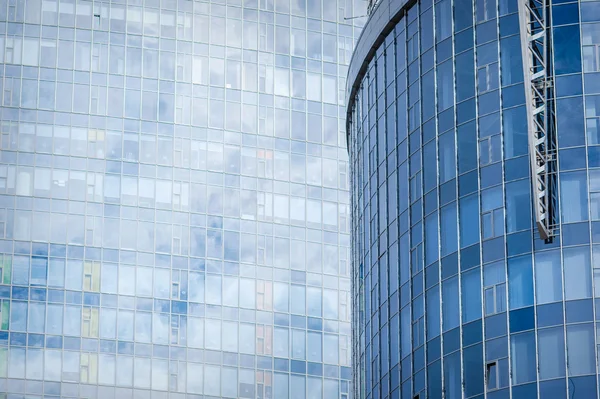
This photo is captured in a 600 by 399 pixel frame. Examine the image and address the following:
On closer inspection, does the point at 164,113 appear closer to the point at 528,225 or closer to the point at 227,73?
the point at 227,73

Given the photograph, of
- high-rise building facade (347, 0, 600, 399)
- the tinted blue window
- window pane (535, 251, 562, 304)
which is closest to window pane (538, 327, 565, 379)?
high-rise building facade (347, 0, 600, 399)

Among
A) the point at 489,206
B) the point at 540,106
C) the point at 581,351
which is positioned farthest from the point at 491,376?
the point at 540,106

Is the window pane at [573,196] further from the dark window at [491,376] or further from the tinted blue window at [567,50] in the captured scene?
the dark window at [491,376]

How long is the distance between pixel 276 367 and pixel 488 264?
66.1 m

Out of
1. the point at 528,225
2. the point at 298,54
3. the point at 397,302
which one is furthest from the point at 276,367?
the point at 528,225

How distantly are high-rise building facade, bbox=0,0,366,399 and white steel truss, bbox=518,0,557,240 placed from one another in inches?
2652

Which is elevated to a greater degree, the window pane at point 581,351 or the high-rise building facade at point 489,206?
the high-rise building facade at point 489,206

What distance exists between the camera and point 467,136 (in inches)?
3622

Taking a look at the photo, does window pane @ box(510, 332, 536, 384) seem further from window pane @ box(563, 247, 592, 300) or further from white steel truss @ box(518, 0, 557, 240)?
white steel truss @ box(518, 0, 557, 240)

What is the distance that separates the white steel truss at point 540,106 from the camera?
86.5m

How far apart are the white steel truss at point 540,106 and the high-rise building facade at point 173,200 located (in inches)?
2652

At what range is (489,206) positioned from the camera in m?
89.2

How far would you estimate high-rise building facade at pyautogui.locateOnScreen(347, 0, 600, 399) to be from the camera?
85.5 metres

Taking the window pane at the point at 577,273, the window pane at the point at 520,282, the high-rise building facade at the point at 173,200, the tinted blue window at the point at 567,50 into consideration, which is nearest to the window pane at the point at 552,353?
the window pane at the point at 577,273
